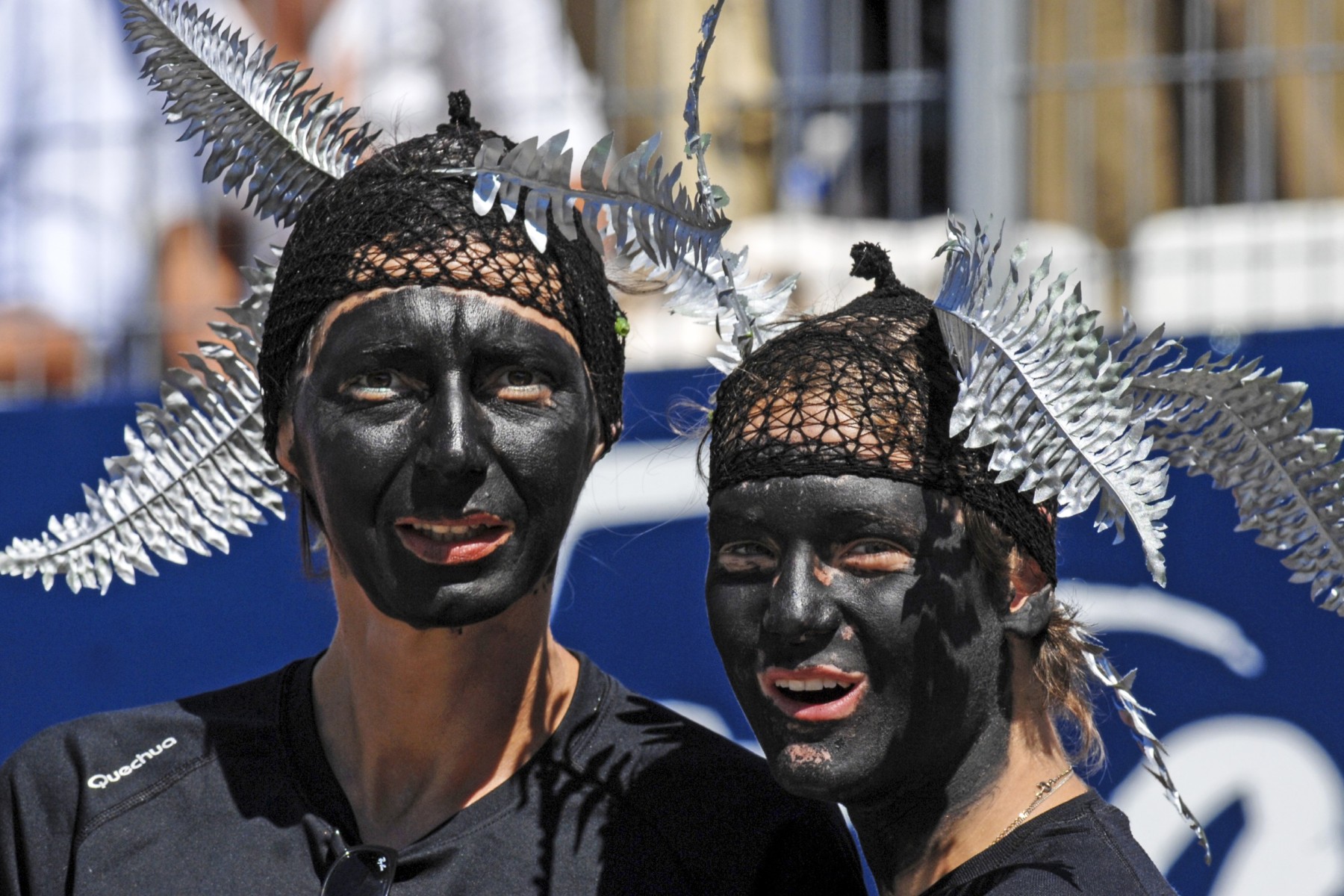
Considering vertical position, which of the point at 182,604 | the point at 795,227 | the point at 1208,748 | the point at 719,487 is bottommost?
the point at 1208,748

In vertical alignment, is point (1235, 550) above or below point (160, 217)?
below

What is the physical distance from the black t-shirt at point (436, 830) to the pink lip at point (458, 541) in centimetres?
29

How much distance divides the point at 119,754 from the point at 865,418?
1134mm

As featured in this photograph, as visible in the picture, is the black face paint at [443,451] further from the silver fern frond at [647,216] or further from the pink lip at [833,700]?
the pink lip at [833,700]

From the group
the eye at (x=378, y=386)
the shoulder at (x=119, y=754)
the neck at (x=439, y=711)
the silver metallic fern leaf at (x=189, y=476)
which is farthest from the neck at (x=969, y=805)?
the silver metallic fern leaf at (x=189, y=476)

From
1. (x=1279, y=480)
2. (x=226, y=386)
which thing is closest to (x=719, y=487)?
(x=1279, y=480)

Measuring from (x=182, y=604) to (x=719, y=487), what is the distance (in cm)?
227

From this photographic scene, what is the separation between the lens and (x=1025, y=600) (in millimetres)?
1971

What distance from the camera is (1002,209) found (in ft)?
12.3

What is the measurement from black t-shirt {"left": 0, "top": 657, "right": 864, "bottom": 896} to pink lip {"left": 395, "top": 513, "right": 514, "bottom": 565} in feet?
0.94

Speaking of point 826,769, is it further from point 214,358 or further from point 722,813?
point 214,358

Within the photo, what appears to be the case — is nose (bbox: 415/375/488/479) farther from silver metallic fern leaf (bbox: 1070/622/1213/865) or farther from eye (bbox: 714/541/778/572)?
silver metallic fern leaf (bbox: 1070/622/1213/865)

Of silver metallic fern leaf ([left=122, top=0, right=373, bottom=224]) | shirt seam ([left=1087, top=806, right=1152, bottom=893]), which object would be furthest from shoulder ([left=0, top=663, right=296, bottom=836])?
shirt seam ([left=1087, top=806, right=1152, bottom=893])

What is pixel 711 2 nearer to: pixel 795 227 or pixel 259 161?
pixel 795 227
